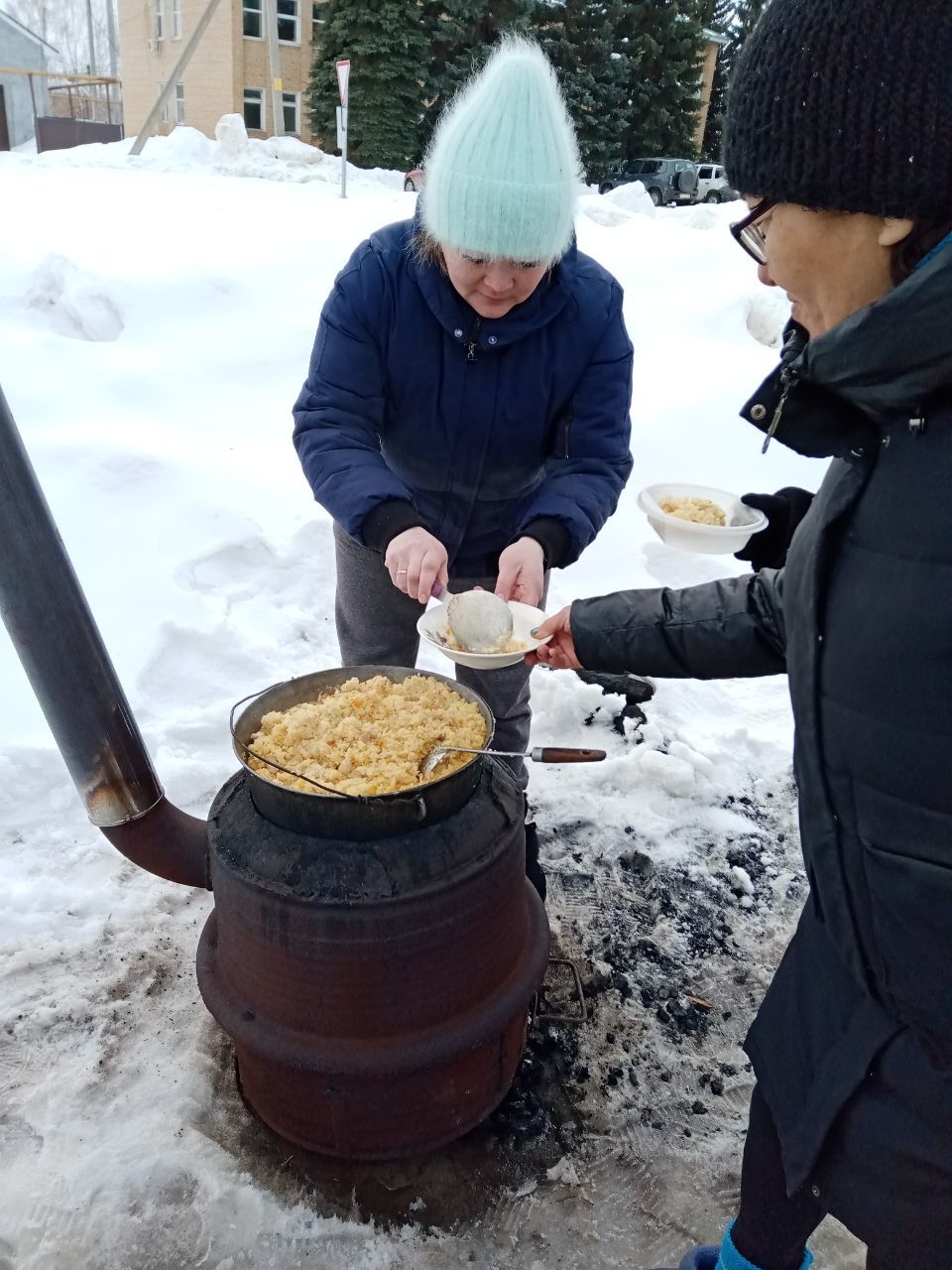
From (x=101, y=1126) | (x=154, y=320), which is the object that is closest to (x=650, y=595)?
(x=101, y=1126)

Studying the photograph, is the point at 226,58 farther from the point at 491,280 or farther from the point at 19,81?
the point at 491,280

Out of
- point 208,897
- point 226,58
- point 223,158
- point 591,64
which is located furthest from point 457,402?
point 226,58

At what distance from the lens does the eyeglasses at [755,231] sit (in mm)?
1304

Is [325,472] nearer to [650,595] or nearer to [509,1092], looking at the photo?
[650,595]

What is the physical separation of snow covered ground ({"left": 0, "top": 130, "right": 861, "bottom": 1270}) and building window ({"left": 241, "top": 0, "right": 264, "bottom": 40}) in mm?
23595

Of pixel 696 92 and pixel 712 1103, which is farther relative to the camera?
pixel 696 92

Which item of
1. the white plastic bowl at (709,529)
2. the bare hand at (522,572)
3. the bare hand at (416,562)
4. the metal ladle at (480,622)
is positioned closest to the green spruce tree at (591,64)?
the white plastic bowl at (709,529)

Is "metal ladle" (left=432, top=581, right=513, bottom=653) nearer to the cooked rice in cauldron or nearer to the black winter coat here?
the cooked rice in cauldron

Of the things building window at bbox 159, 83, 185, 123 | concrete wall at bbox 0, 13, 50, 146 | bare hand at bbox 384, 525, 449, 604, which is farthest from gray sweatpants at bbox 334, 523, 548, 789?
concrete wall at bbox 0, 13, 50, 146

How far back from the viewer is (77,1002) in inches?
109

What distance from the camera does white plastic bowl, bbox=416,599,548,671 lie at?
7.48ft

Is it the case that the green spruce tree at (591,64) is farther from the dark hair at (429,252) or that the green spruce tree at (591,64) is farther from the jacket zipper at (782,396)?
the jacket zipper at (782,396)

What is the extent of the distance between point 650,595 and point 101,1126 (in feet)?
6.82

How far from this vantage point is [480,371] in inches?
106
